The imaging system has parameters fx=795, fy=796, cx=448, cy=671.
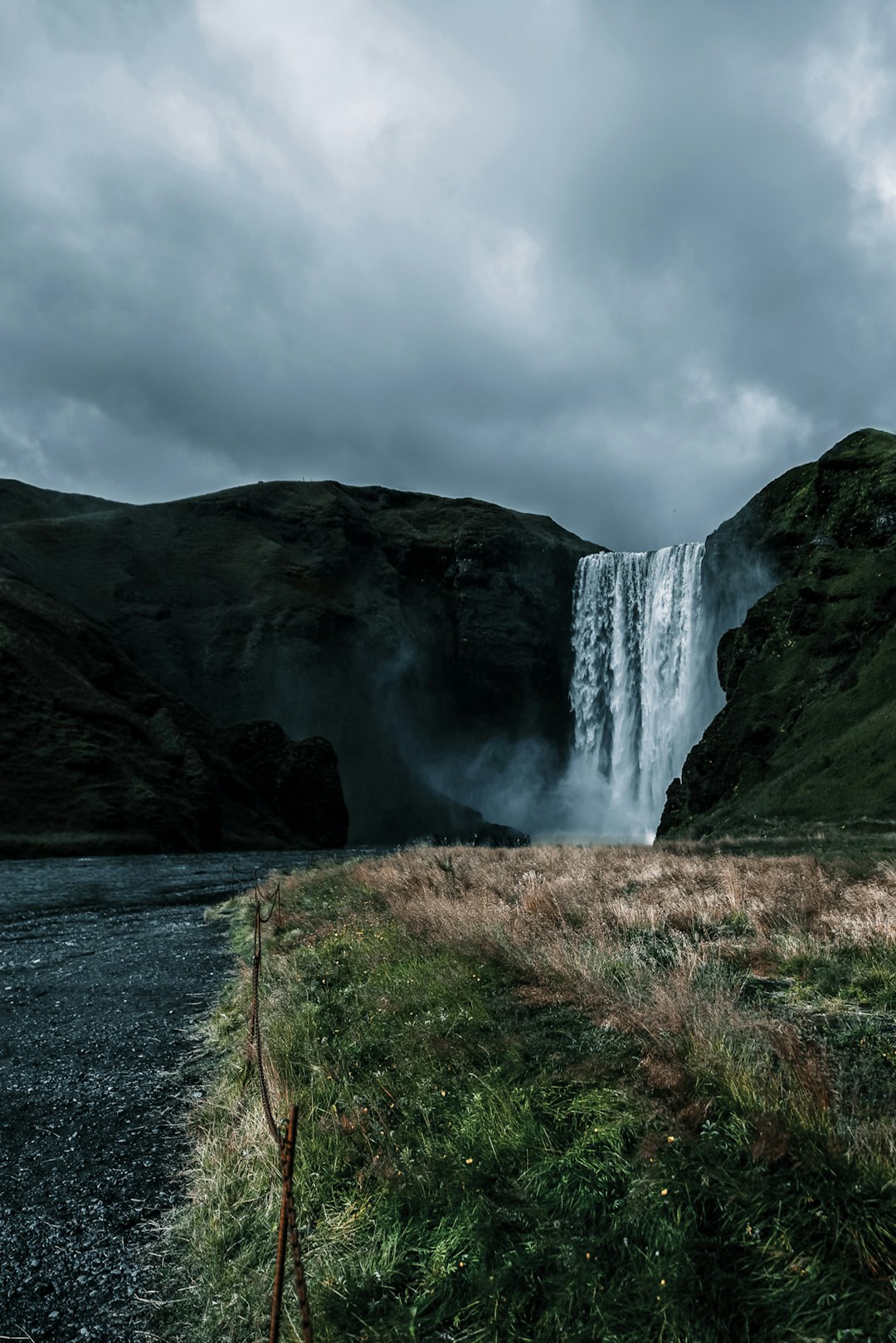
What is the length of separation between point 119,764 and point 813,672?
155 ft

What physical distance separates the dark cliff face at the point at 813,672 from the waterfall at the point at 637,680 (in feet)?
27.4

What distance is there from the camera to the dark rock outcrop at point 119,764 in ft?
166

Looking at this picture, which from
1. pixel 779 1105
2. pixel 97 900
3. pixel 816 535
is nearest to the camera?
pixel 779 1105

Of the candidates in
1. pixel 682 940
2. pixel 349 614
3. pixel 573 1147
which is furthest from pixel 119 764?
pixel 573 1147

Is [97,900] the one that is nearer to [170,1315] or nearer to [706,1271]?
[170,1315]

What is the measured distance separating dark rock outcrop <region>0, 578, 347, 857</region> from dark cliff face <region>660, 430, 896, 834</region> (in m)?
33.4

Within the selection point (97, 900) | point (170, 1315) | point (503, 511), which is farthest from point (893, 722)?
point (503, 511)

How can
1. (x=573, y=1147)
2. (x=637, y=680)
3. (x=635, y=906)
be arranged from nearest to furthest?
(x=573, y=1147) → (x=635, y=906) → (x=637, y=680)

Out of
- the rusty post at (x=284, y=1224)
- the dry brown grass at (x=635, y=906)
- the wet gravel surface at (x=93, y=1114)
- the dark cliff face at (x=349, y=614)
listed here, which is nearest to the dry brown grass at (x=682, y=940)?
the dry brown grass at (x=635, y=906)

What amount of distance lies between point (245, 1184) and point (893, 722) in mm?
41464

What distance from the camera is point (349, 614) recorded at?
9875cm

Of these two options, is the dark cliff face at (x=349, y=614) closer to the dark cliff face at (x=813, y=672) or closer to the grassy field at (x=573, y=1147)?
the dark cliff face at (x=813, y=672)

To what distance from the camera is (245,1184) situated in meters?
5.25

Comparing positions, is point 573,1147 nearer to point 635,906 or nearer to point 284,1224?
point 284,1224
